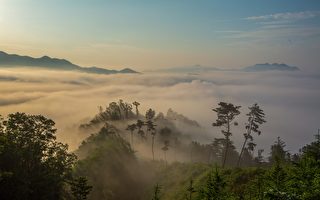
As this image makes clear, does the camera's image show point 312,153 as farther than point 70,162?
No

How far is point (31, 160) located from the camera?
57.2m

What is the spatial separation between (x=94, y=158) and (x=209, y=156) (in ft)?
284

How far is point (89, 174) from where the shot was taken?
91.1 m

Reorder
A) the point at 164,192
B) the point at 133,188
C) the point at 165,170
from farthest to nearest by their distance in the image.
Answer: the point at 165,170, the point at 133,188, the point at 164,192

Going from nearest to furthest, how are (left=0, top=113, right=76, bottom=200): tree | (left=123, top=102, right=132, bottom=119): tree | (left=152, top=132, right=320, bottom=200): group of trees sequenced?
(left=152, top=132, right=320, bottom=200): group of trees
(left=0, top=113, right=76, bottom=200): tree
(left=123, top=102, right=132, bottom=119): tree

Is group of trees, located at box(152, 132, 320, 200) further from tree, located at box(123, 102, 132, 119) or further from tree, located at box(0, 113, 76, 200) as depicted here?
tree, located at box(123, 102, 132, 119)

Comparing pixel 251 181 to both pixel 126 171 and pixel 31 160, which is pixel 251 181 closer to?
pixel 31 160

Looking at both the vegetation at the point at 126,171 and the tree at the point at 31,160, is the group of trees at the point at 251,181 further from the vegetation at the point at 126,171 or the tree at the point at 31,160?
the tree at the point at 31,160

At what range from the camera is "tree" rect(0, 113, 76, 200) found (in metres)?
52.4

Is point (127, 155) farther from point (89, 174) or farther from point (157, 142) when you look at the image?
point (157, 142)

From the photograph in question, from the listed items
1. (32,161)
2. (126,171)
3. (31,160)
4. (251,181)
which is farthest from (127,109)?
(31,160)

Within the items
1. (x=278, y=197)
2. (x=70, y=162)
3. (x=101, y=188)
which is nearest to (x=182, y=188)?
(x=101, y=188)

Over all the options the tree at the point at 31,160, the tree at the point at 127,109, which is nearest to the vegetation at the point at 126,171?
the tree at the point at 31,160

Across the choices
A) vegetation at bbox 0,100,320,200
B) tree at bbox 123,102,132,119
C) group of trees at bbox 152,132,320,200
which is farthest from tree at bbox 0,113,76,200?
tree at bbox 123,102,132,119
